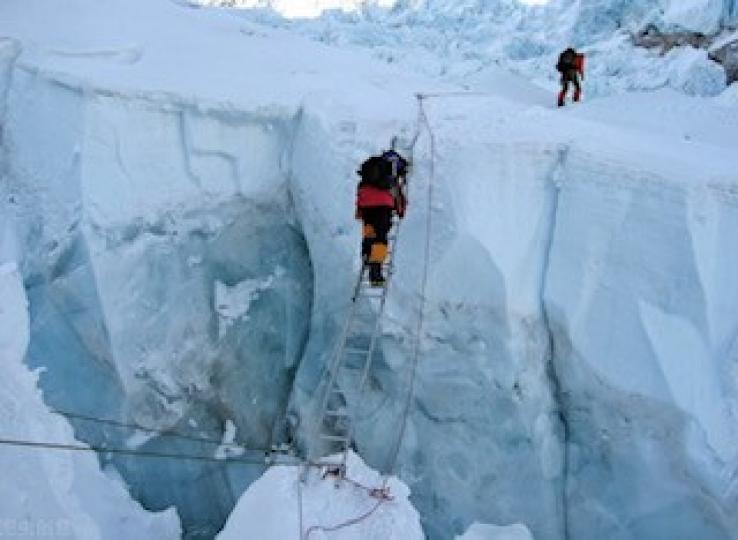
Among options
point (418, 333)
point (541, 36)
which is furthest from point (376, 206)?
point (541, 36)

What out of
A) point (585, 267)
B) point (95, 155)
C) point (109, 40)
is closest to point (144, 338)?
point (95, 155)

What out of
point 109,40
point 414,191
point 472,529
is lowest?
point 472,529

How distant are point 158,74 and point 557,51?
11026mm

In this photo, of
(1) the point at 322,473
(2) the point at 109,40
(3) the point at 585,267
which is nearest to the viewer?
(1) the point at 322,473

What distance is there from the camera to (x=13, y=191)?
6.23 m

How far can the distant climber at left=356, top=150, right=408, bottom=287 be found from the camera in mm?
5297

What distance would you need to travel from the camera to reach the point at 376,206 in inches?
209

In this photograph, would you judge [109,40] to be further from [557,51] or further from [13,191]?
[557,51]

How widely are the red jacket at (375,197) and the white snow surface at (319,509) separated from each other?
5.98 feet

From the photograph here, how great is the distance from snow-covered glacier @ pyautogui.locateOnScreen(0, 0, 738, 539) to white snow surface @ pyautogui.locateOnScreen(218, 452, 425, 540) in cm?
150

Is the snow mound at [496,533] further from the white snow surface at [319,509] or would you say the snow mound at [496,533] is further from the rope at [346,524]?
the rope at [346,524]

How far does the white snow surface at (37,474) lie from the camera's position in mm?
3719

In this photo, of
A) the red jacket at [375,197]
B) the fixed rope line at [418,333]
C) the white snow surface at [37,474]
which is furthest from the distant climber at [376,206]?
the white snow surface at [37,474]

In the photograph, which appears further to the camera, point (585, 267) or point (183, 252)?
point (183, 252)
